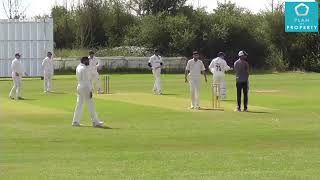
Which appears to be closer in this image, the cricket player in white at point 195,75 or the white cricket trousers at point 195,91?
the white cricket trousers at point 195,91

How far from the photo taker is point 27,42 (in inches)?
2280

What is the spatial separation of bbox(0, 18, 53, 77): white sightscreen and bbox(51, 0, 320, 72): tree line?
17.5m

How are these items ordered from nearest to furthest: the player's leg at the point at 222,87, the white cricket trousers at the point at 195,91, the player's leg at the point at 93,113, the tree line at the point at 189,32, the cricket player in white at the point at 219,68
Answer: the player's leg at the point at 93,113 < the white cricket trousers at the point at 195,91 < the cricket player in white at the point at 219,68 < the player's leg at the point at 222,87 < the tree line at the point at 189,32

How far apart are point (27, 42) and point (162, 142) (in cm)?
4324

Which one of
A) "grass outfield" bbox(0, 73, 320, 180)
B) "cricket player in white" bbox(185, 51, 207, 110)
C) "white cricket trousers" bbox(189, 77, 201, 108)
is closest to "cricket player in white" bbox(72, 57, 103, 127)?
"grass outfield" bbox(0, 73, 320, 180)

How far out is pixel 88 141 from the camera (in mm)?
16406

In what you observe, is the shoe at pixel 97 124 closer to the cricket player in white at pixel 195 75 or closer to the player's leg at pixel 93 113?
the player's leg at pixel 93 113

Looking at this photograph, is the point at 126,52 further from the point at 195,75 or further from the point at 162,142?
the point at 162,142

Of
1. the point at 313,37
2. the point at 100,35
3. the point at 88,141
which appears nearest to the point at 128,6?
the point at 100,35

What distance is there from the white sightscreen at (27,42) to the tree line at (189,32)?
687 inches

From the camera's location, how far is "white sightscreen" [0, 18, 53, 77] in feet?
188

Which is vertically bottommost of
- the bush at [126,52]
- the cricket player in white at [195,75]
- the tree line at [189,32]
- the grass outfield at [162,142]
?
the grass outfield at [162,142]

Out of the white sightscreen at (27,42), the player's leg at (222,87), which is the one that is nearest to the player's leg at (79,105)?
the player's leg at (222,87)

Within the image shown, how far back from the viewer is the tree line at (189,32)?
7169cm
